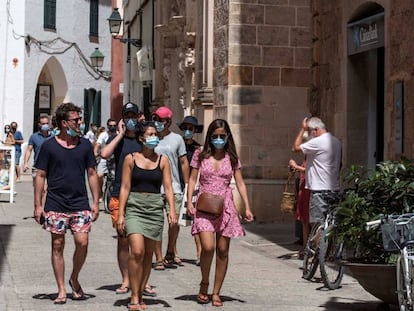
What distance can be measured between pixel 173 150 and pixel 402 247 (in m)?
4.83

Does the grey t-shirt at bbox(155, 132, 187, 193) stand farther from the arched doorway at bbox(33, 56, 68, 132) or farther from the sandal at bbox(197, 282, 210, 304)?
the arched doorway at bbox(33, 56, 68, 132)

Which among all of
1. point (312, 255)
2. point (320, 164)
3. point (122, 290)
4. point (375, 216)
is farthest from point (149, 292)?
point (320, 164)

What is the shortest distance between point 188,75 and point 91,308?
13865 millimetres

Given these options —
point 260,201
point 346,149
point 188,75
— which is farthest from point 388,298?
point 188,75

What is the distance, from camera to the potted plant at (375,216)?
8562 mm

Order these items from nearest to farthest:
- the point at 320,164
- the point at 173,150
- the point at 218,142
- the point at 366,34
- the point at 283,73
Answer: the point at 218,142
the point at 320,164
the point at 173,150
the point at 366,34
the point at 283,73

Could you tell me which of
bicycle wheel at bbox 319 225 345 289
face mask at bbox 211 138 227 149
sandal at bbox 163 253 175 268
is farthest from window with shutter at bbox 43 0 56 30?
face mask at bbox 211 138 227 149

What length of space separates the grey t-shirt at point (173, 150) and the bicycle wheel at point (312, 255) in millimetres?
1840

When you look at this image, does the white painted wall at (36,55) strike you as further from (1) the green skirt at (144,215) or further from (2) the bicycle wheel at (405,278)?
(2) the bicycle wheel at (405,278)

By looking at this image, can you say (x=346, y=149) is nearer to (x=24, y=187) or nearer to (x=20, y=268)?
(x=20, y=268)

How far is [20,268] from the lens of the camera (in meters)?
12.0

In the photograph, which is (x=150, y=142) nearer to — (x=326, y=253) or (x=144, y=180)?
(x=144, y=180)

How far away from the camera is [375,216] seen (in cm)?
880

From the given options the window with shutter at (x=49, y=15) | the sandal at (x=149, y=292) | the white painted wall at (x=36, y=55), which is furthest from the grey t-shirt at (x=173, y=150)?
the window with shutter at (x=49, y=15)
